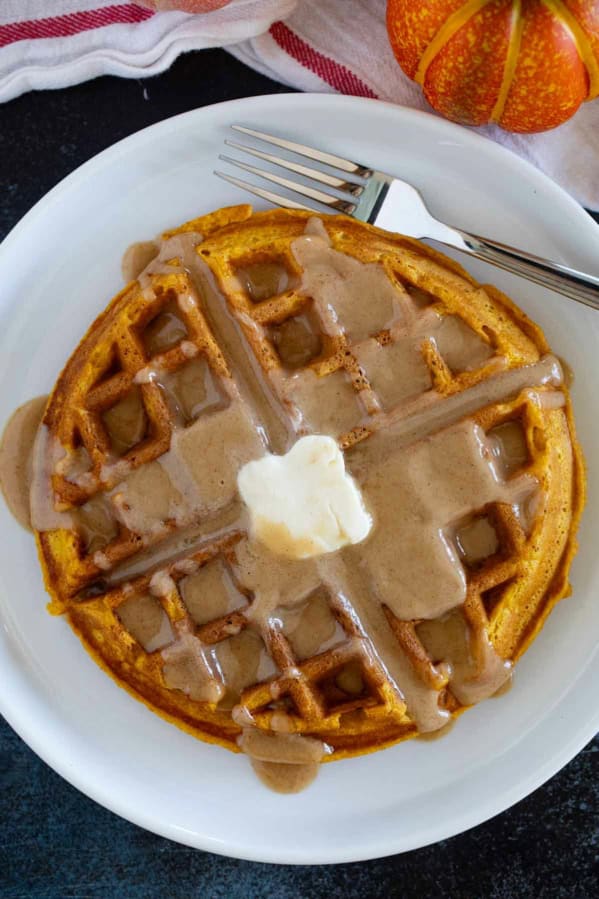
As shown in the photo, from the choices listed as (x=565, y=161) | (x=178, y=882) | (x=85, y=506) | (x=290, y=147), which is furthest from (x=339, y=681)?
(x=565, y=161)

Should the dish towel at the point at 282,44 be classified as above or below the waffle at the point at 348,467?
above

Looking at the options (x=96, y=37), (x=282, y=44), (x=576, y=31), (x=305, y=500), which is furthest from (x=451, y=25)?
(x=305, y=500)

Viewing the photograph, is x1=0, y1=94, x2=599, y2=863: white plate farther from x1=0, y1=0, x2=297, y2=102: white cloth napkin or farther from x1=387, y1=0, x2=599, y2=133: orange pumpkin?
x1=0, y1=0, x2=297, y2=102: white cloth napkin

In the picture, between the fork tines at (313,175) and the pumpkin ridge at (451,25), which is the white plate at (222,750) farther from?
the pumpkin ridge at (451,25)

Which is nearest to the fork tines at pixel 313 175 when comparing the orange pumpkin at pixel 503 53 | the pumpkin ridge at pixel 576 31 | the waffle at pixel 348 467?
Result: the waffle at pixel 348 467

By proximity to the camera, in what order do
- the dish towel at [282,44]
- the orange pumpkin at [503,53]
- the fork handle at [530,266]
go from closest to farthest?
the orange pumpkin at [503,53]
the fork handle at [530,266]
the dish towel at [282,44]

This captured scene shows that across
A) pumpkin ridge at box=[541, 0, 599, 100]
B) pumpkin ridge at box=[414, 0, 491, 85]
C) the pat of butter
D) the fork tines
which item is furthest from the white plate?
the pat of butter

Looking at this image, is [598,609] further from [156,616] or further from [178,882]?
[178,882]
